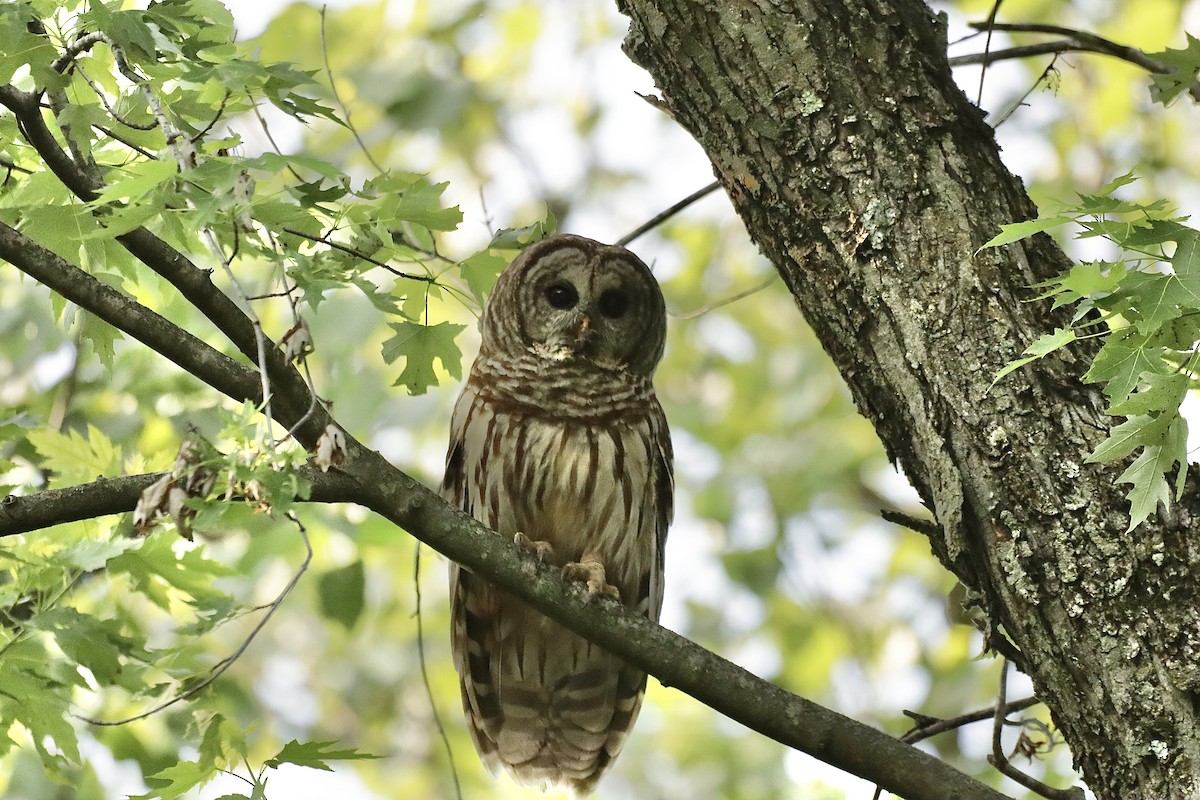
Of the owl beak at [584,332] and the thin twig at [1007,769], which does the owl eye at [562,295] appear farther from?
the thin twig at [1007,769]

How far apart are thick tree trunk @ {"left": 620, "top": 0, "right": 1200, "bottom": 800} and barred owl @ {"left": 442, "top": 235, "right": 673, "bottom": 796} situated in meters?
1.48

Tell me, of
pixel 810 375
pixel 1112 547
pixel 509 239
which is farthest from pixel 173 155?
pixel 810 375

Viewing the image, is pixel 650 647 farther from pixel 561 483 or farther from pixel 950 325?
pixel 561 483

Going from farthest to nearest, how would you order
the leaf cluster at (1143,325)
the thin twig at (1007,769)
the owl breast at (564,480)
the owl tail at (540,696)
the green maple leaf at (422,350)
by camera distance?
the owl tail at (540,696) → the owl breast at (564,480) → the green maple leaf at (422,350) → the thin twig at (1007,769) → the leaf cluster at (1143,325)

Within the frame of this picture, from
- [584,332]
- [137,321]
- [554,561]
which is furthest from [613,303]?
[137,321]

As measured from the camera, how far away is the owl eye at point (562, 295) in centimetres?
496

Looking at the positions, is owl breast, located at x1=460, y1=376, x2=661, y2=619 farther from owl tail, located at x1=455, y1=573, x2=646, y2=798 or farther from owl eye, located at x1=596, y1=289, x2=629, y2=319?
owl eye, located at x1=596, y1=289, x2=629, y2=319

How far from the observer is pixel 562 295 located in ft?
16.4

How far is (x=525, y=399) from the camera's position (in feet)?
14.8

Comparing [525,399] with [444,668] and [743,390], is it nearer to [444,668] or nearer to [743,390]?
[743,390]

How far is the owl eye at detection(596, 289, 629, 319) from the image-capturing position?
5008 millimetres

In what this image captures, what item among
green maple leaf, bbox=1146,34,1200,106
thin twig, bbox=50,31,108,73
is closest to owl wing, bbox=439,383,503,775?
thin twig, bbox=50,31,108,73

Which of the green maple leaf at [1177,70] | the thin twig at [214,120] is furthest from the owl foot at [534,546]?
the green maple leaf at [1177,70]

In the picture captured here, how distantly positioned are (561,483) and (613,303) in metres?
0.97
